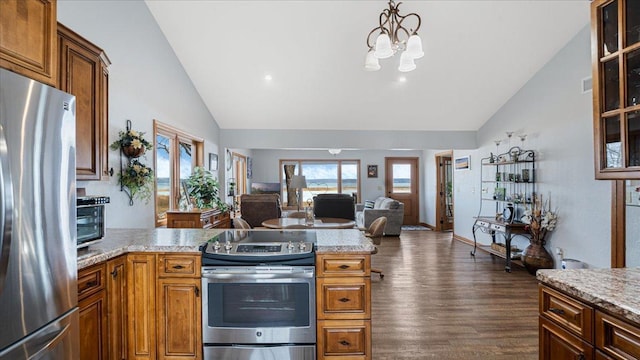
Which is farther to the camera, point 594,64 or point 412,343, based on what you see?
point 412,343

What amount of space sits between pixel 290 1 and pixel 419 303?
3646 mm

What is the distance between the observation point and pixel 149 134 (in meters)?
3.63

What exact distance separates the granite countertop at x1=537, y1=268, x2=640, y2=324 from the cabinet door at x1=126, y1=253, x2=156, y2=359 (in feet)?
7.31

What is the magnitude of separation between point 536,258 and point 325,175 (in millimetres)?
6597

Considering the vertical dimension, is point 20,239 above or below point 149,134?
below

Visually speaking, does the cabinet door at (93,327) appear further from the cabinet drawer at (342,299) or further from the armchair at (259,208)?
the armchair at (259,208)

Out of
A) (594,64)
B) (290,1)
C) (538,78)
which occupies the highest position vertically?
(290,1)

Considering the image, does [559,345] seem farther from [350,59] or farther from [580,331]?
[350,59]

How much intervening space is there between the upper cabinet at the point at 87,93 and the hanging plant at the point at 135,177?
0.78 metres

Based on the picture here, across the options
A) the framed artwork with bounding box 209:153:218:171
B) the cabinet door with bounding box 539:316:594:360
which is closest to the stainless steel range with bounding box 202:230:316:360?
the cabinet door with bounding box 539:316:594:360

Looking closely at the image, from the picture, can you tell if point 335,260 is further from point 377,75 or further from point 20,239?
point 377,75

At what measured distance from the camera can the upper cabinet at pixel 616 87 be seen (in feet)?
4.77

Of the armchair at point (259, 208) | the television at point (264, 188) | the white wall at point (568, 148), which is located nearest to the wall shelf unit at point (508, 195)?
the white wall at point (568, 148)

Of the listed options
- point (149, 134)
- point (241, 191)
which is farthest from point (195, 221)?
point (241, 191)
